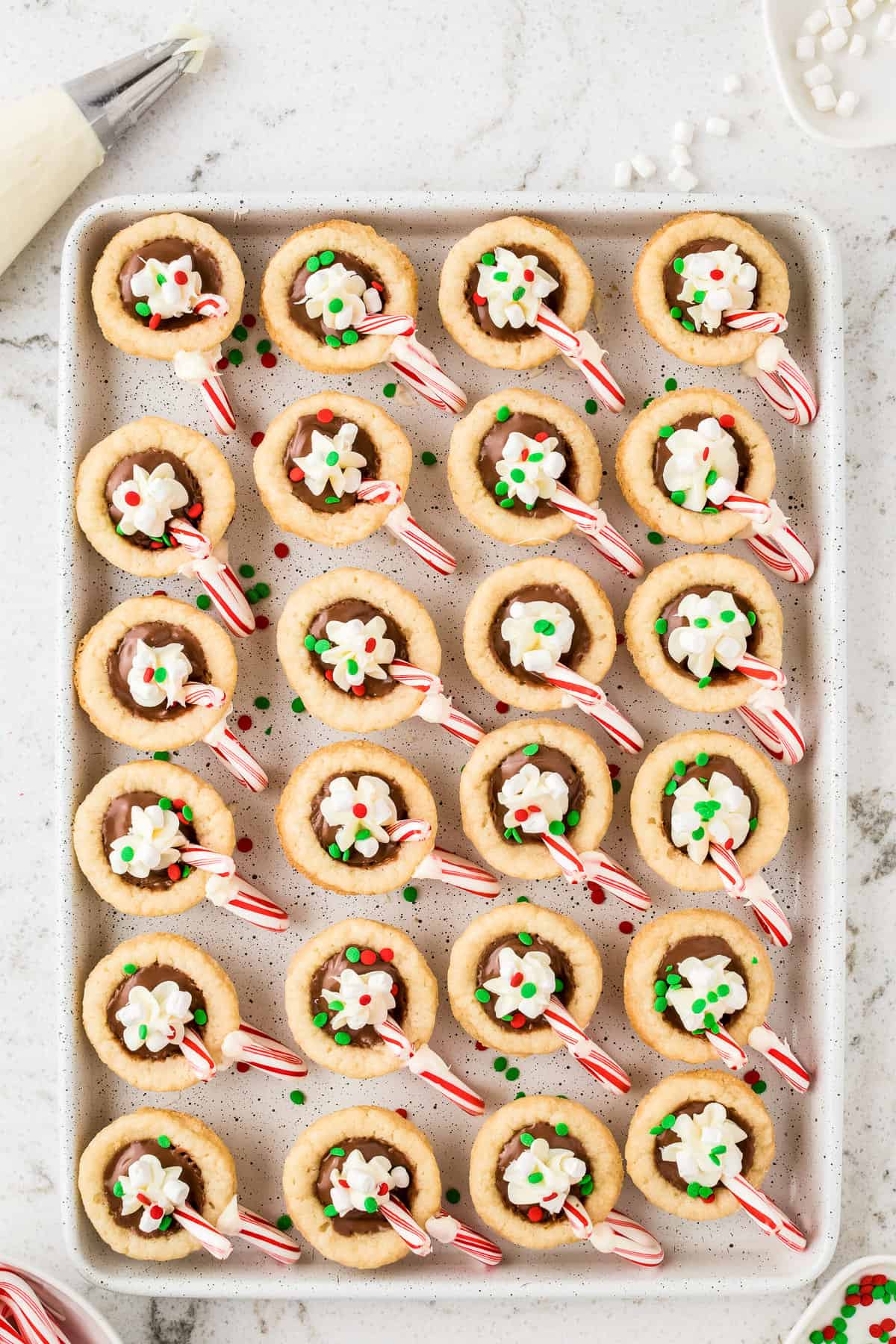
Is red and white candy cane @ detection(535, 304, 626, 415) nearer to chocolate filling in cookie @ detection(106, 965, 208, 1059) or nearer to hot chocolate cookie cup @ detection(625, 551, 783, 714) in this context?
hot chocolate cookie cup @ detection(625, 551, 783, 714)

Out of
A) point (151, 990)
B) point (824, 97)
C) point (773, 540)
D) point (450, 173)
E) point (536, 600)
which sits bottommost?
point (151, 990)

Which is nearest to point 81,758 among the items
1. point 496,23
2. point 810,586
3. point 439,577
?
point 439,577

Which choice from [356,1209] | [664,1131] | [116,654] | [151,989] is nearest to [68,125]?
[116,654]

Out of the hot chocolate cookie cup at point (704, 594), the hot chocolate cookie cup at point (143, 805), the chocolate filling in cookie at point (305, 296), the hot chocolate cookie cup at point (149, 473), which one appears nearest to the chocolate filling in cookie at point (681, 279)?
the hot chocolate cookie cup at point (704, 594)

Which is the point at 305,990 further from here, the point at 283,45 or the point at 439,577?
the point at 283,45

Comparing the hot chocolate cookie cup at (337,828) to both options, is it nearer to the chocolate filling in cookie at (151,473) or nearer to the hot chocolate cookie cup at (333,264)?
the chocolate filling in cookie at (151,473)

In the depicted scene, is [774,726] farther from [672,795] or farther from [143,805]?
[143,805]
